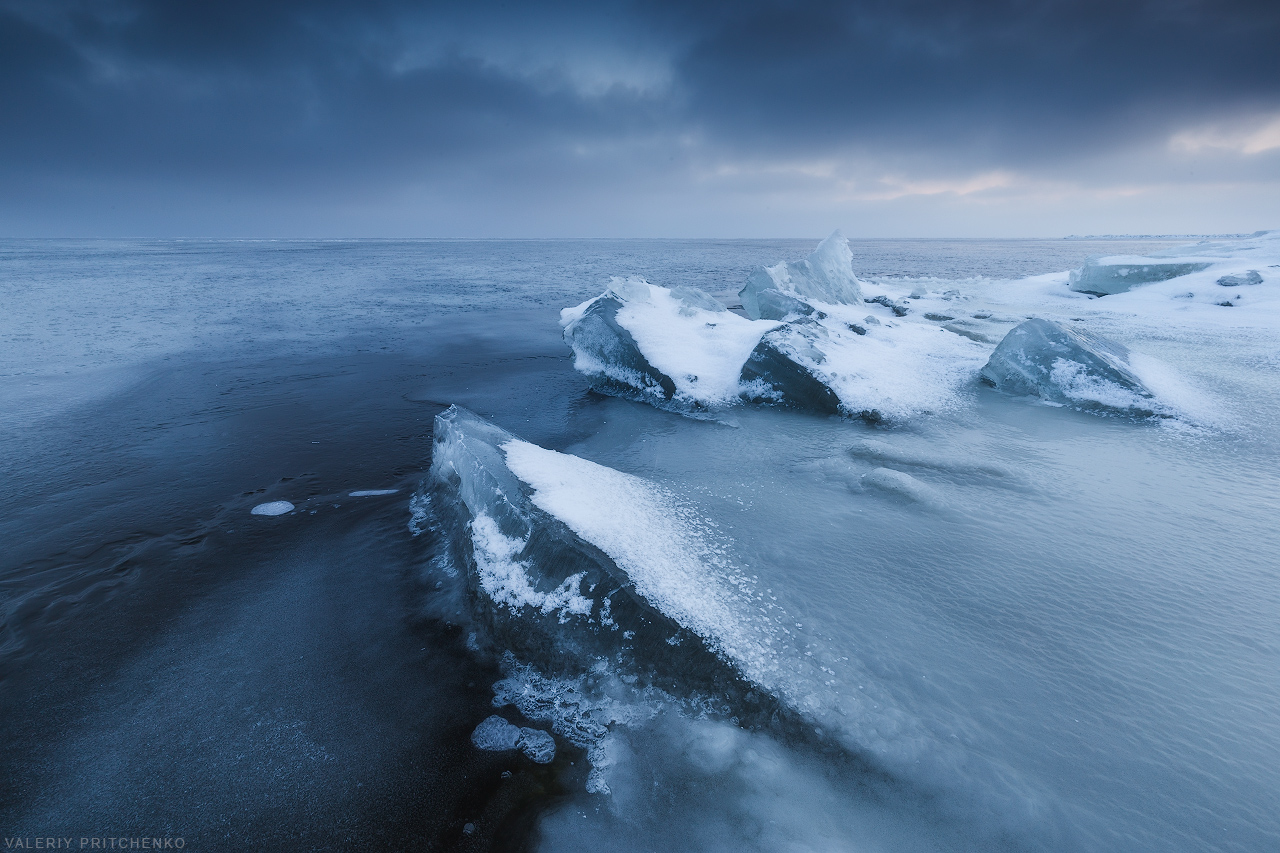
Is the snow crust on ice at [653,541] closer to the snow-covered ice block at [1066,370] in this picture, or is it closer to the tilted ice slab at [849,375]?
the tilted ice slab at [849,375]

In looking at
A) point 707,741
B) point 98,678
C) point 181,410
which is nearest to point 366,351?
point 181,410

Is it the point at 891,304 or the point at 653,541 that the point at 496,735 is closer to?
the point at 653,541

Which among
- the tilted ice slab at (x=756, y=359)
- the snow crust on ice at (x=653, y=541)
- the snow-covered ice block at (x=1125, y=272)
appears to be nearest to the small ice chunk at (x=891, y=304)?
the tilted ice slab at (x=756, y=359)

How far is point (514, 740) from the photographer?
301cm

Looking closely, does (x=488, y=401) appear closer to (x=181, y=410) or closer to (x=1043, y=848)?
(x=181, y=410)

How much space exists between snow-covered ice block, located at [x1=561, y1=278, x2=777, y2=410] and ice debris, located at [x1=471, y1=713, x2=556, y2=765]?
5.90 meters

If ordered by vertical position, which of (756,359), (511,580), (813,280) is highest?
(813,280)

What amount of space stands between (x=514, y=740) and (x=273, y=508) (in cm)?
405

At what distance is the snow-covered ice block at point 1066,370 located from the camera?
7.52 metres

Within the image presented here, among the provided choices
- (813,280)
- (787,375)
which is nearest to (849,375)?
(787,375)

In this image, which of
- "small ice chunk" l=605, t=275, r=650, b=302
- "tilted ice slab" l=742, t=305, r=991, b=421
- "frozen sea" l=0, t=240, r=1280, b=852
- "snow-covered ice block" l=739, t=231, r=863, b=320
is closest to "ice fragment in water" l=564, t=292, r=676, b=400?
"small ice chunk" l=605, t=275, r=650, b=302

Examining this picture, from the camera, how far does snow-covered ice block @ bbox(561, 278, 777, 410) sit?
872 centimetres

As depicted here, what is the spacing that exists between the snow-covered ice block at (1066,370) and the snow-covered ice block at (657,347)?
3836 mm

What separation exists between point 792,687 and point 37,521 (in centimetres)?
683
